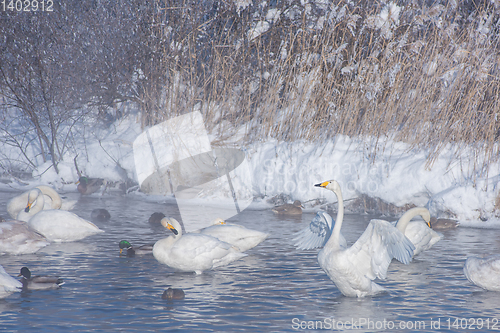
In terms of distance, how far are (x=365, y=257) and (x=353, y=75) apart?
331 inches

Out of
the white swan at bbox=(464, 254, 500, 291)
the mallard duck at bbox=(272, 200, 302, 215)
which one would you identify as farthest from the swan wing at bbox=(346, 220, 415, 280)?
the mallard duck at bbox=(272, 200, 302, 215)

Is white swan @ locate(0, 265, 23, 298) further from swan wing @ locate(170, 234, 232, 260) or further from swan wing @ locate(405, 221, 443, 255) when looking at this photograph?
swan wing @ locate(405, 221, 443, 255)

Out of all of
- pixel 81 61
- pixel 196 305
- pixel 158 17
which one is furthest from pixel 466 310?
pixel 81 61

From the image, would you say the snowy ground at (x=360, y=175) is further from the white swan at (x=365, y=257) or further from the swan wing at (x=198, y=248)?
the swan wing at (x=198, y=248)

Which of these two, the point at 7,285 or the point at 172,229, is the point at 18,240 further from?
the point at 172,229

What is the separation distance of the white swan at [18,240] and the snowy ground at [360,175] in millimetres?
5917

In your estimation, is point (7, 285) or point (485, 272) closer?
point (7, 285)

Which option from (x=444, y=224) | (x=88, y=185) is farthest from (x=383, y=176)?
(x=88, y=185)

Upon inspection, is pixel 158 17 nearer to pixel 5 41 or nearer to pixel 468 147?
pixel 5 41

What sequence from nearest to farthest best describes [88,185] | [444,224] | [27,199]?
[444,224], [27,199], [88,185]

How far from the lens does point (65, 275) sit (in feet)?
22.5

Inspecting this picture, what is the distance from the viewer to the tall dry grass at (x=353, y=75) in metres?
11.8

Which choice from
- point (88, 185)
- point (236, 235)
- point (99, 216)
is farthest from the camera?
point (88, 185)

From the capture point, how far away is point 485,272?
612 centimetres
